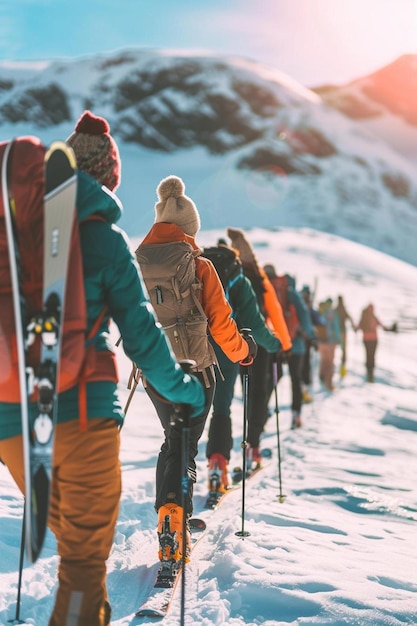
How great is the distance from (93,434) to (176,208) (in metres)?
1.96

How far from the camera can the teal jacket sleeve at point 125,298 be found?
230 cm

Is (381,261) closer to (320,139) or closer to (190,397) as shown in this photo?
(190,397)

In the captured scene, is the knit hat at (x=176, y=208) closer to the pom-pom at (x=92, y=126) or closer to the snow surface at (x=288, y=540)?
the pom-pom at (x=92, y=126)

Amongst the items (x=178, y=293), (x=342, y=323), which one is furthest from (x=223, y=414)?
(x=342, y=323)

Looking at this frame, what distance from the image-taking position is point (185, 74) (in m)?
143

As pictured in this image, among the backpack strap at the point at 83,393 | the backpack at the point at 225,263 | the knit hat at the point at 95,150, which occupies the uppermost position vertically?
the knit hat at the point at 95,150

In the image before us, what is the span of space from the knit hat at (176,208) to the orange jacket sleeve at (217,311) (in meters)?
0.22

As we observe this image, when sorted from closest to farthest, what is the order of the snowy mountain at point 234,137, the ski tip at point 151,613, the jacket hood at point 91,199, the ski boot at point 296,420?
the jacket hood at point 91,199, the ski tip at point 151,613, the ski boot at point 296,420, the snowy mountain at point 234,137

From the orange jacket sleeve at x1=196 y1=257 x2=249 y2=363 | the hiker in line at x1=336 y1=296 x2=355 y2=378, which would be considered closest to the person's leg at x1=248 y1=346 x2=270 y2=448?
the orange jacket sleeve at x1=196 y1=257 x2=249 y2=363

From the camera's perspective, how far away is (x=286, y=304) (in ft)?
32.6

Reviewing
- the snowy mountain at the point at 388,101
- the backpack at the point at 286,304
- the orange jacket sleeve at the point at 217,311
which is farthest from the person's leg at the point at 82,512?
the snowy mountain at the point at 388,101

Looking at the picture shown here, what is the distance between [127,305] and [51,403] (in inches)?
16.8

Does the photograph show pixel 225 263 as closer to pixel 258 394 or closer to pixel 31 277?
pixel 258 394

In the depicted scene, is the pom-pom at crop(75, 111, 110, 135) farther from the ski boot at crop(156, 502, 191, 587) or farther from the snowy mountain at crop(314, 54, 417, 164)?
the snowy mountain at crop(314, 54, 417, 164)
